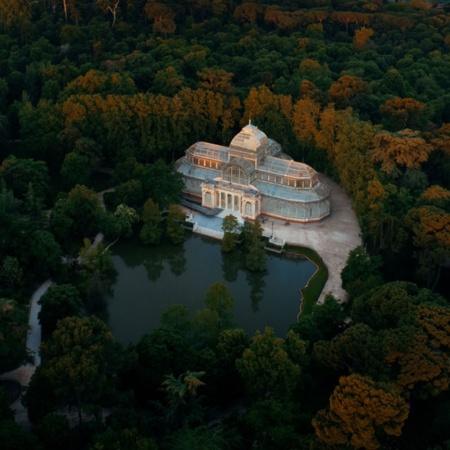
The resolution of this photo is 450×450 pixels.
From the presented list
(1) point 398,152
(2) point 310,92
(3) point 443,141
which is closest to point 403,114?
(3) point 443,141

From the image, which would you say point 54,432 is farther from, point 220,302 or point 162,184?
point 162,184

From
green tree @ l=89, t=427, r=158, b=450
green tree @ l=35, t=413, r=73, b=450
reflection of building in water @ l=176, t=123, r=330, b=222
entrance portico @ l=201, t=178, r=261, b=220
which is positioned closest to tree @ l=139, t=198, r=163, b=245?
entrance portico @ l=201, t=178, r=261, b=220

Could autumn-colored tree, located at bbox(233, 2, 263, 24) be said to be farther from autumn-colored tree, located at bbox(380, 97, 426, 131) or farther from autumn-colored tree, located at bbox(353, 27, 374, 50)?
autumn-colored tree, located at bbox(380, 97, 426, 131)

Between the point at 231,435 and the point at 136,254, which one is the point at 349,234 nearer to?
the point at 136,254

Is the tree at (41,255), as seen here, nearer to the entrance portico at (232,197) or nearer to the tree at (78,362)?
the tree at (78,362)

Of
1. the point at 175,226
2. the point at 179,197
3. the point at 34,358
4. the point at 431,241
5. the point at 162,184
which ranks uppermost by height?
the point at 431,241

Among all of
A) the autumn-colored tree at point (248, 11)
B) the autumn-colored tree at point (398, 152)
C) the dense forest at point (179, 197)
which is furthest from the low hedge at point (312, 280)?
the autumn-colored tree at point (248, 11)
